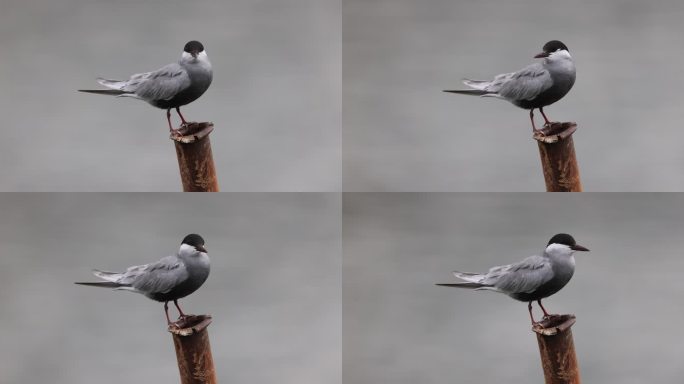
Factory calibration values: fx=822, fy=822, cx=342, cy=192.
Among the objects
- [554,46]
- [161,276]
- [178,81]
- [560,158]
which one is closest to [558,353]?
[560,158]

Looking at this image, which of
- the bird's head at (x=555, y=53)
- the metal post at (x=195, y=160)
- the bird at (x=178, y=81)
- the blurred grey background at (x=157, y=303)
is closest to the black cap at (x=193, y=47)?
the bird at (x=178, y=81)

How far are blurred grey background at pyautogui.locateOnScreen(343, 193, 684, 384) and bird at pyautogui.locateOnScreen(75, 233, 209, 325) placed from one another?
1.28ft

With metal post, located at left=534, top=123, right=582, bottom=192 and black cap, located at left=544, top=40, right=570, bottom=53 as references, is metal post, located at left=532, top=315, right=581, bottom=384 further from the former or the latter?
black cap, located at left=544, top=40, right=570, bottom=53

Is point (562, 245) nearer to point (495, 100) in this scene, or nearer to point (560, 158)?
point (560, 158)

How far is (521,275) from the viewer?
2168 millimetres

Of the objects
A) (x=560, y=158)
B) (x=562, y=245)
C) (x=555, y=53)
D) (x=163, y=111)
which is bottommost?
(x=562, y=245)

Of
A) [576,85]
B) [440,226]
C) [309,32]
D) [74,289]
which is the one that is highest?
[309,32]

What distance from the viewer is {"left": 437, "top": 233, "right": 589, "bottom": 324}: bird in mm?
2152

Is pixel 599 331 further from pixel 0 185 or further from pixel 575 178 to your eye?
pixel 0 185

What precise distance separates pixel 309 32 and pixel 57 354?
110 cm

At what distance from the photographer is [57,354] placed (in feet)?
7.27

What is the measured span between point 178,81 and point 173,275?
0.51m

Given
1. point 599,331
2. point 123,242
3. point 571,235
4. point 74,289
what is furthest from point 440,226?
point 74,289

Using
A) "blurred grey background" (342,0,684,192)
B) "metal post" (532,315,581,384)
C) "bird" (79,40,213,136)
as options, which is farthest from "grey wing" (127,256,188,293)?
"metal post" (532,315,581,384)
